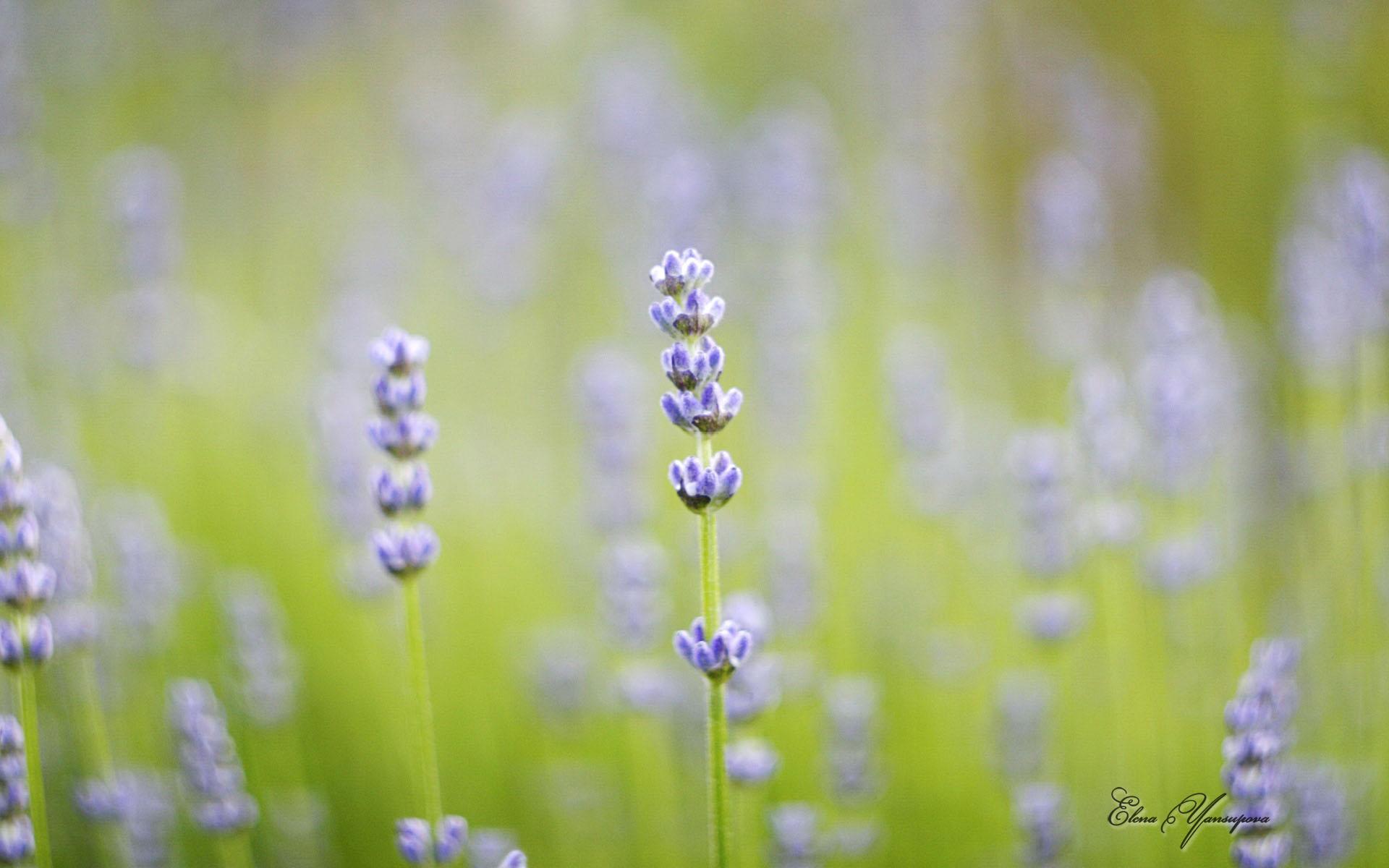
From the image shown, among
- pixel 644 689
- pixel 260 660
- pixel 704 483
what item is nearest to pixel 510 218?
pixel 260 660

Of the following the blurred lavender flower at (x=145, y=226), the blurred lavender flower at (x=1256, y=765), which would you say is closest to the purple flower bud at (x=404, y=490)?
the blurred lavender flower at (x=1256, y=765)

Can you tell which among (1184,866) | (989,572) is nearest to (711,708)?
(1184,866)

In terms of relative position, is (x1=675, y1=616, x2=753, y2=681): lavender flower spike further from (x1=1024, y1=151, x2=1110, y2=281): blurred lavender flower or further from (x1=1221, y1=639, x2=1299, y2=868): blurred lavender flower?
(x1=1024, y1=151, x2=1110, y2=281): blurred lavender flower

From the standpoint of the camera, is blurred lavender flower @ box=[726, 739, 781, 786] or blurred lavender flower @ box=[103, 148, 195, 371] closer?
blurred lavender flower @ box=[726, 739, 781, 786]

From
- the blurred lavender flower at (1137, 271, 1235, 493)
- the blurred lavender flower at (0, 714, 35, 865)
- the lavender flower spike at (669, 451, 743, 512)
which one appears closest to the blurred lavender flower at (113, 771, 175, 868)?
the blurred lavender flower at (0, 714, 35, 865)

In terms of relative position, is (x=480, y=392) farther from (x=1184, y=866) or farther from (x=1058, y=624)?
(x=1184, y=866)
